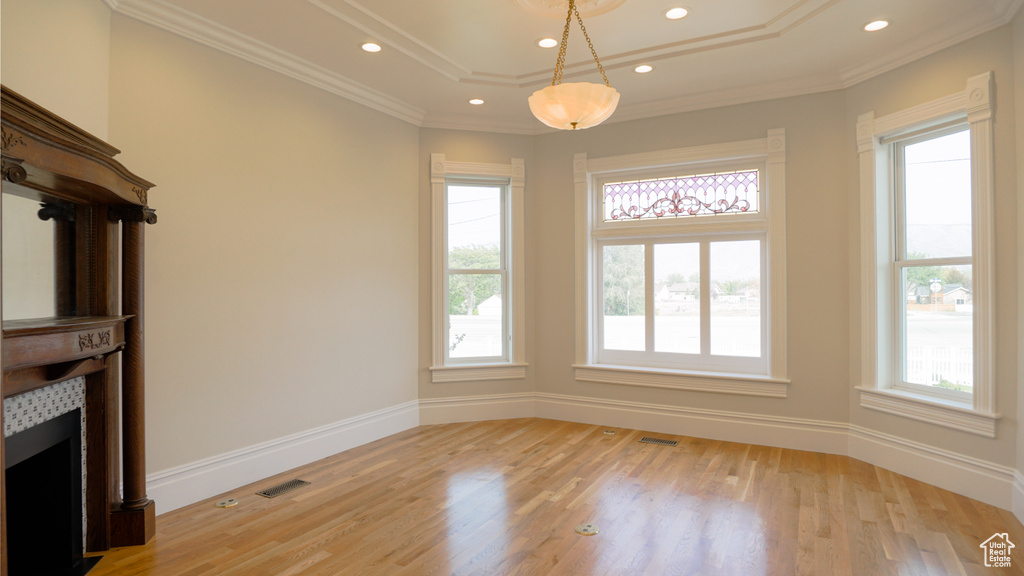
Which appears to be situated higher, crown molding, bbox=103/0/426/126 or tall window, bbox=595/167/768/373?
crown molding, bbox=103/0/426/126

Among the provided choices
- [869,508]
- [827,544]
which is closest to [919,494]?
[869,508]

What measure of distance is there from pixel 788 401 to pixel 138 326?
4571mm

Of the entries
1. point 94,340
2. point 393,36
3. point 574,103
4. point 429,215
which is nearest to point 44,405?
point 94,340

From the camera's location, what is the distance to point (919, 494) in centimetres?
377

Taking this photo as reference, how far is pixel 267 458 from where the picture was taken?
13.7 ft

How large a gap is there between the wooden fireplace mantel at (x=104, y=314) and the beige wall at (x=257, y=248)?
1.29 feet

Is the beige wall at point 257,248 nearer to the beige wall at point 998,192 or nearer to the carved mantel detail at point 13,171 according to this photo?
the carved mantel detail at point 13,171

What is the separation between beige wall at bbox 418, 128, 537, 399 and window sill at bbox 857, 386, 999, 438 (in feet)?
9.53

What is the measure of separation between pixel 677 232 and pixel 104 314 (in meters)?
4.29

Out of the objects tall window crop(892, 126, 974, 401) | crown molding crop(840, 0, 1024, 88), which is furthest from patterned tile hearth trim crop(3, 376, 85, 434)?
crown molding crop(840, 0, 1024, 88)

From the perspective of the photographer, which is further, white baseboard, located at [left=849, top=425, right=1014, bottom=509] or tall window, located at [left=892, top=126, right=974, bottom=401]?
tall window, located at [left=892, top=126, right=974, bottom=401]

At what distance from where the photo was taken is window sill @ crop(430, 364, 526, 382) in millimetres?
5656

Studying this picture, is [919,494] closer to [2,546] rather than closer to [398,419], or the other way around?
[398,419]

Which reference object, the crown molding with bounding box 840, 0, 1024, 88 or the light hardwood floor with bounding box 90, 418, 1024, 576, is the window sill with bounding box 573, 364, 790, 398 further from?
the crown molding with bounding box 840, 0, 1024, 88
